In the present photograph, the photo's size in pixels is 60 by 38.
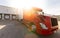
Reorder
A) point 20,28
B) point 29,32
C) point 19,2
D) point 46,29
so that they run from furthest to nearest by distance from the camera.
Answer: point 19,2
point 20,28
point 29,32
point 46,29

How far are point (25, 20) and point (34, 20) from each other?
1.92ft

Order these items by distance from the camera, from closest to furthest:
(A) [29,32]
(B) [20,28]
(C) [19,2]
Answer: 1. (A) [29,32]
2. (B) [20,28]
3. (C) [19,2]

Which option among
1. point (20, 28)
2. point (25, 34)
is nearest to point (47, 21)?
point (25, 34)

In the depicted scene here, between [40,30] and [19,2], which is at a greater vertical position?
[19,2]

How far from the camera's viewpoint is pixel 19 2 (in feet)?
21.6

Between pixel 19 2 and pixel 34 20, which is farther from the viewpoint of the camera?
pixel 19 2

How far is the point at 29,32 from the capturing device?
5160mm

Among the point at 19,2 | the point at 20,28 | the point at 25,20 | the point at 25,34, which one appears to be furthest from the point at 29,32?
the point at 19,2

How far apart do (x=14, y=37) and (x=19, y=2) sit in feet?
7.49

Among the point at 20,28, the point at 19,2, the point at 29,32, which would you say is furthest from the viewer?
the point at 19,2

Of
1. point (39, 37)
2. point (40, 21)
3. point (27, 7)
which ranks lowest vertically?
point (39, 37)

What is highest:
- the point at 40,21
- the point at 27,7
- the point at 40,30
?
the point at 27,7

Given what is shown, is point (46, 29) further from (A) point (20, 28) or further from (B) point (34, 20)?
(A) point (20, 28)

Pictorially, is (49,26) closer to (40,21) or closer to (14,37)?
(40,21)
